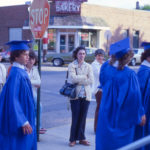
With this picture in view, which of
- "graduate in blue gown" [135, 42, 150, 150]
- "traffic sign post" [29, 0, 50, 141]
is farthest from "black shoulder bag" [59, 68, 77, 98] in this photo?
"graduate in blue gown" [135, 42, 150, 150]

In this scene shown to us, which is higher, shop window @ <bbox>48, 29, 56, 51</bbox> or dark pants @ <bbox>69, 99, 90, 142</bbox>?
shop window @ <bbox>48, 29, 56, 51</bbox>

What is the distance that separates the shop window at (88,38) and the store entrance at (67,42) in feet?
3.07

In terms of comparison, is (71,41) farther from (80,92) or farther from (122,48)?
(122,48)

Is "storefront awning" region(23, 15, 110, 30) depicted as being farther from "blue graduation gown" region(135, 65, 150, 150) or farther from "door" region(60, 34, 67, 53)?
"blue graduation gown" region(135, 65, 150, 150)

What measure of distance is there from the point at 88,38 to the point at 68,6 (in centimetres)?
384

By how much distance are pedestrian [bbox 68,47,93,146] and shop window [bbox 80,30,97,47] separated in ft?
91.0

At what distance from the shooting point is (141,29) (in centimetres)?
4106

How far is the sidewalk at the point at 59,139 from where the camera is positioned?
628 centimetres

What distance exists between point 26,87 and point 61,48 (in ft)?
99.1

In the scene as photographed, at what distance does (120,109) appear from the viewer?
427cm

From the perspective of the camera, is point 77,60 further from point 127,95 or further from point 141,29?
point 141,29

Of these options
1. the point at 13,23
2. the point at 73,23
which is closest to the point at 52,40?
the point at 73,23

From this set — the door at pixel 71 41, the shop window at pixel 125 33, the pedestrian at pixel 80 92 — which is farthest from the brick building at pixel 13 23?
the pedestrian at pixel 80 92

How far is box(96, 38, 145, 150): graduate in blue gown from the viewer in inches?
168
